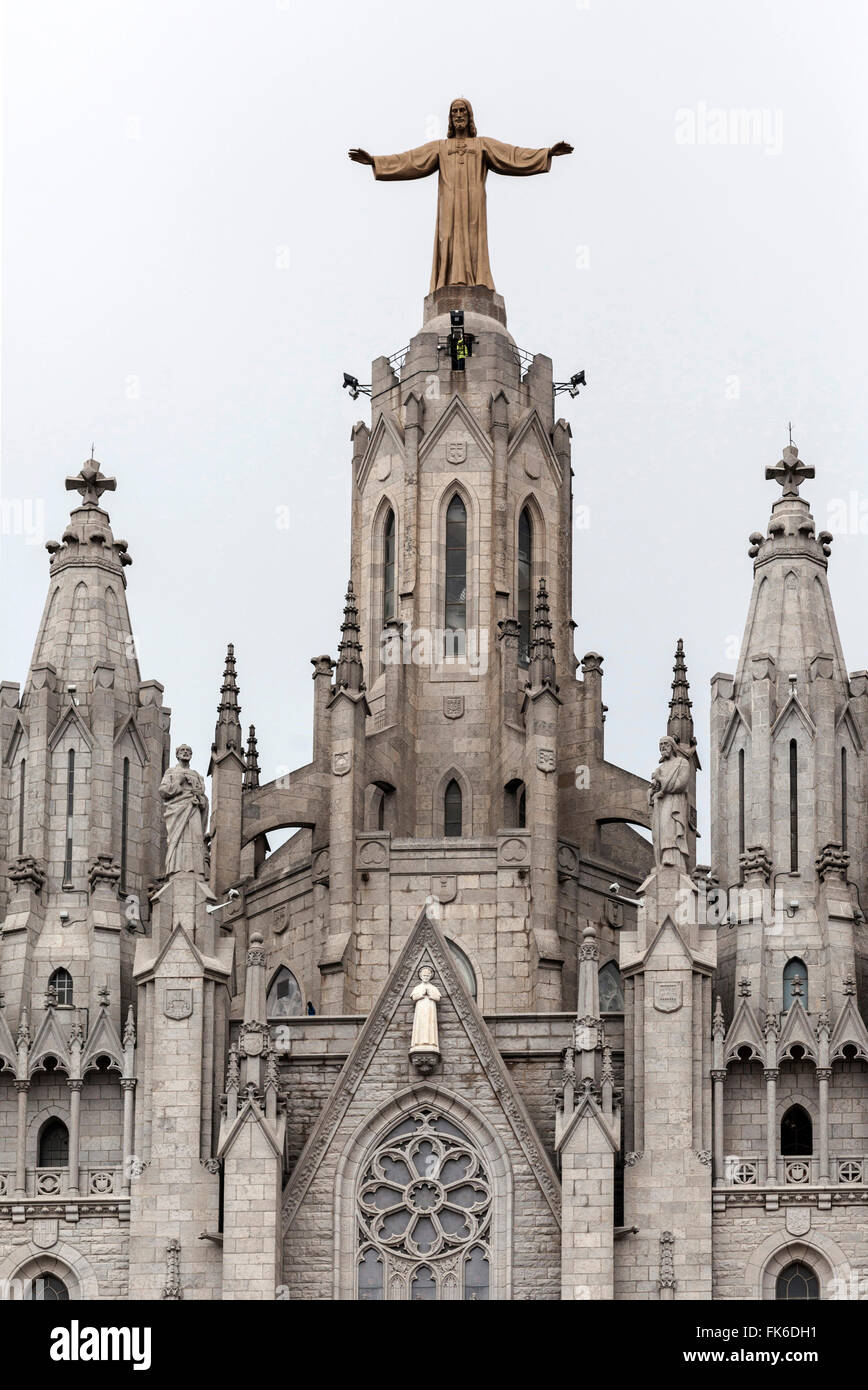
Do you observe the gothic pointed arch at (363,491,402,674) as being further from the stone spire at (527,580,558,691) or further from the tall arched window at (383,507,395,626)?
the stone spire at (527,580,558,691)

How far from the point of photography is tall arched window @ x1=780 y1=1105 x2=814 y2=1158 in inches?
2638

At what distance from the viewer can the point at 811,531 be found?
236 ft

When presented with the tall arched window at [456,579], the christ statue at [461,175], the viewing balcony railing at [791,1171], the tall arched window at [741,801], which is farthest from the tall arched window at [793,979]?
the christ statue at [461,175]

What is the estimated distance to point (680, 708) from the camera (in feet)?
237

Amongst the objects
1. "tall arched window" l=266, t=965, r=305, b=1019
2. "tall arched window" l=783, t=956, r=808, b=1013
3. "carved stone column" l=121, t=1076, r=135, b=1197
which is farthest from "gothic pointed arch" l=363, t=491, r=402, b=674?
"carved stone column" l=121, t=1076, r=135, b=1197

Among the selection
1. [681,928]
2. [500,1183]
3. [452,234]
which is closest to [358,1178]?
[500,1183]

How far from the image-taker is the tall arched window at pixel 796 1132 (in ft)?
220

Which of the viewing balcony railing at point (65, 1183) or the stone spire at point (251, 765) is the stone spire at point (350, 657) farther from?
the viewing balcony railing at point (65, 1183)

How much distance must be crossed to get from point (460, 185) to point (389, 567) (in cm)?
730

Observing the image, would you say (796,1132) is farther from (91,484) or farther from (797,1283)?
(91,484)

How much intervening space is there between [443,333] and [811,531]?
8749 mm
